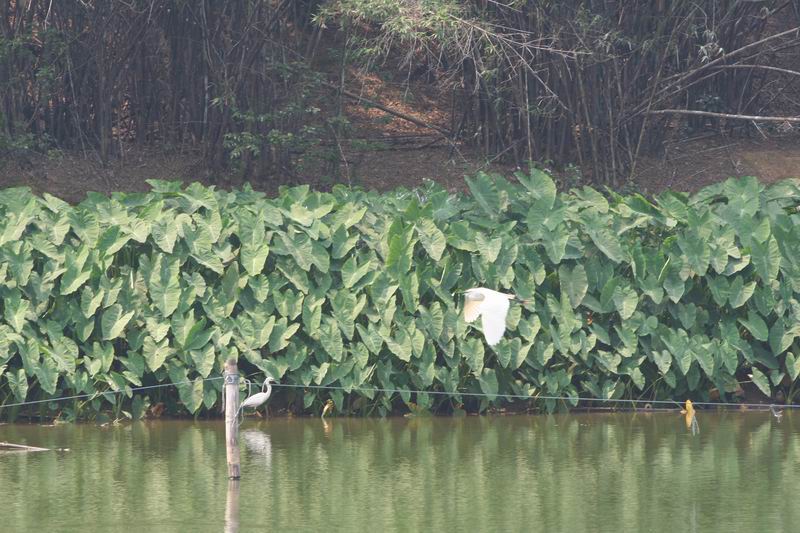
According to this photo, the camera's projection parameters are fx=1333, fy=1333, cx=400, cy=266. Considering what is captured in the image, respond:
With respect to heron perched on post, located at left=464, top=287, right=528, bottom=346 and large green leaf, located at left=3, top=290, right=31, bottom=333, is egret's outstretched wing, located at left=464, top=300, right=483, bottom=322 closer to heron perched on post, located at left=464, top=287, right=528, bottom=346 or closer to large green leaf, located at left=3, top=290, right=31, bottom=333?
heron perched on post, located at left=464, top=287, right=528, bottom=346

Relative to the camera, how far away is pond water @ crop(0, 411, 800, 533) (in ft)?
23.8

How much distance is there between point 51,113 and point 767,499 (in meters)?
8.42

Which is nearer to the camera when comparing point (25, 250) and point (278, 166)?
point (25, 250)

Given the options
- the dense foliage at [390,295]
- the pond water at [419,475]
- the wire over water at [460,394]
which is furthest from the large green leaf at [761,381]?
the pond water at [419,475]

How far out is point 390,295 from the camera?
996cm

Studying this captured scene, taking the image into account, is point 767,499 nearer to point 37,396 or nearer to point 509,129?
point 37,396

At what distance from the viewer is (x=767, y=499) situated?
7680 mm

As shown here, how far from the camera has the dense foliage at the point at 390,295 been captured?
974cm

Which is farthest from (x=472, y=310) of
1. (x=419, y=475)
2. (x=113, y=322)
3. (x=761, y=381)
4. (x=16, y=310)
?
(x=16, y=310)

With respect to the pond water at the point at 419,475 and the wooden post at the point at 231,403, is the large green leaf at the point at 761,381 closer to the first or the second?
the pond water at the point at 419,475

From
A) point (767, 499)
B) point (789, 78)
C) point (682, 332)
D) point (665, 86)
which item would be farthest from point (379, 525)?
point (789, 78)

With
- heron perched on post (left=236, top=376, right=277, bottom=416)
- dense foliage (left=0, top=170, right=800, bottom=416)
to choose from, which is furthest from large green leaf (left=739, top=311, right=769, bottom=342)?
heron perched on post (left=236, top=376, right=277, bottom=416)

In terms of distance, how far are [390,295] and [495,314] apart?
163 centimetres

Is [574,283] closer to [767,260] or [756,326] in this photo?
[756,326]
